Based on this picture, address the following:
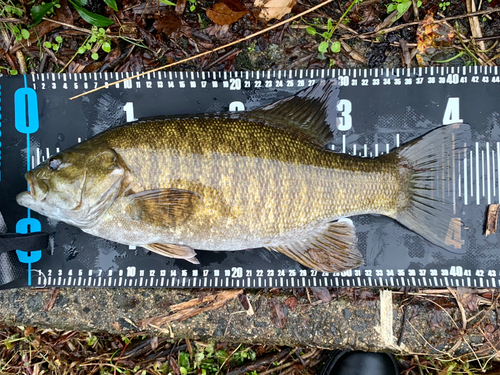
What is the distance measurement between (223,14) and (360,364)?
3055 mm

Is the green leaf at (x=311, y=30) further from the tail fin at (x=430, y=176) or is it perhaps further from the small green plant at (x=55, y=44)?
the small green plant at (x=55, y=44)

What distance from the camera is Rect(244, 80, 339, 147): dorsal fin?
2.33m

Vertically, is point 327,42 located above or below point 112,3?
below

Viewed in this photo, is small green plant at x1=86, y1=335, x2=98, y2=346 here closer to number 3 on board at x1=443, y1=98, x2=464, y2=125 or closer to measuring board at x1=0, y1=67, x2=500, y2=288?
measuring board at x1=0, y1=67, x2=500, y2=288

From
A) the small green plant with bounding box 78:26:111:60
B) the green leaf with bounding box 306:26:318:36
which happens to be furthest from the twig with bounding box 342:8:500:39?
the small green plant with bounding box 78:26:111:60

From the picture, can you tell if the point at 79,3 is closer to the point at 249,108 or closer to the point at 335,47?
the point at 249,108

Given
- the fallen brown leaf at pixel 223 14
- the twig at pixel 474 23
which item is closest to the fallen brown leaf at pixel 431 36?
the twig at pixel 474 23

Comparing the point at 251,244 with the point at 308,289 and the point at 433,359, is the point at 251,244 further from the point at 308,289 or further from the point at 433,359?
the point at 433,359

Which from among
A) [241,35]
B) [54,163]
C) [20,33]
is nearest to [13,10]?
[20,33]

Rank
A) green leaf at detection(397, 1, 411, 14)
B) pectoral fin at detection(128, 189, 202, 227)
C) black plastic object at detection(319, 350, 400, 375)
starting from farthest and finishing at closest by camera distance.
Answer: black plastic object at detection(319, 350, 400, 375) < green leaf at detection(397, 1, 411, 14) < pectoral fin at detection(128, 189, 202, 227)

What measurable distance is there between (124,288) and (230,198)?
1.24 m

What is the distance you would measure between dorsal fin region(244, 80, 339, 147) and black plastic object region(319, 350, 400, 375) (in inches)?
71.7

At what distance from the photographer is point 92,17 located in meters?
2.54

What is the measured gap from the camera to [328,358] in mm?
2873
